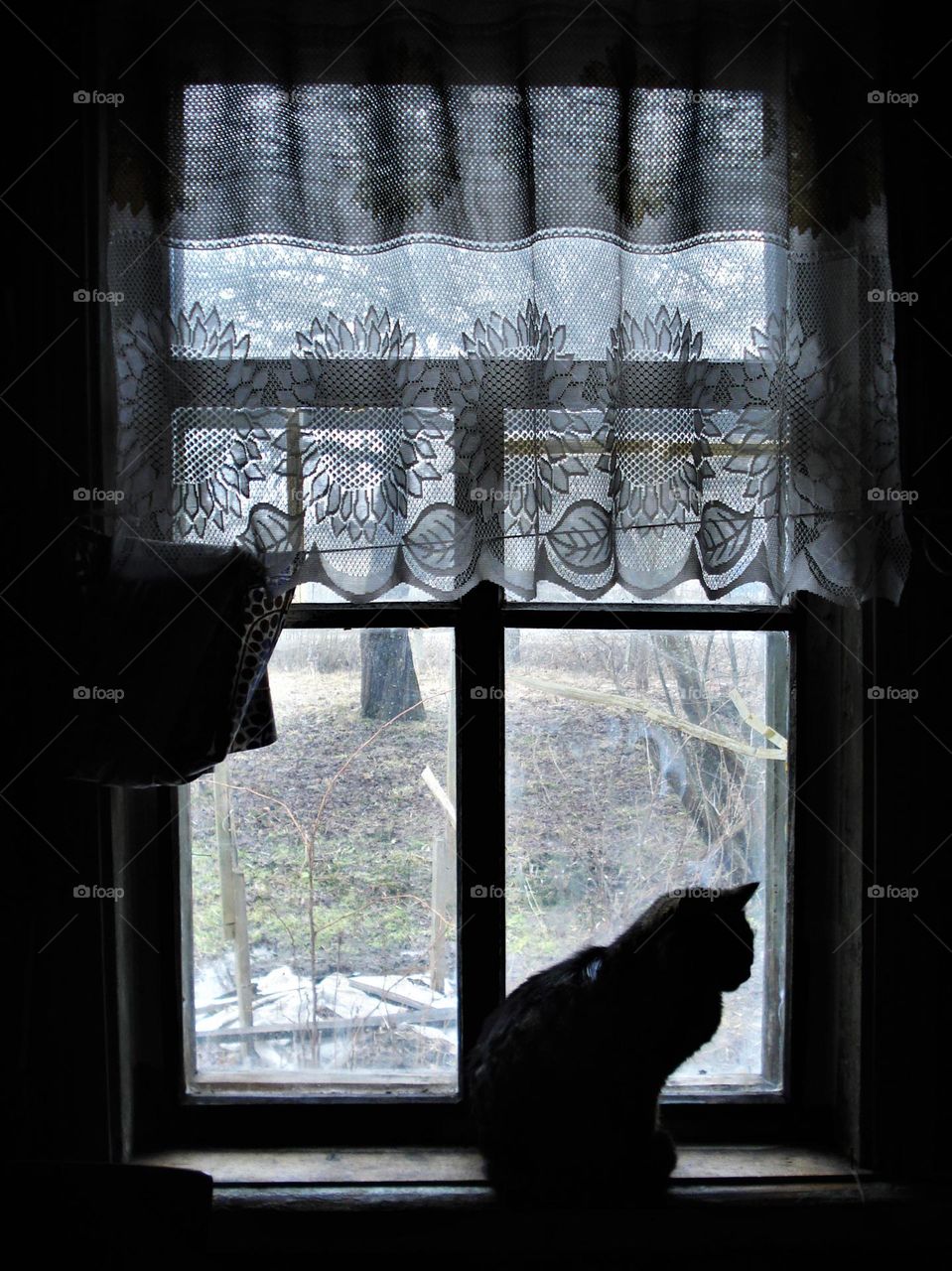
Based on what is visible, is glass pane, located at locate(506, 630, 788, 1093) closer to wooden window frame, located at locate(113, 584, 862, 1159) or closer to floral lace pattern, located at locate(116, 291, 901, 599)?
wooden window frame, located at locate(113, 584, 862, 1159)

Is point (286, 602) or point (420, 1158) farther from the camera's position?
point (420, 1158)

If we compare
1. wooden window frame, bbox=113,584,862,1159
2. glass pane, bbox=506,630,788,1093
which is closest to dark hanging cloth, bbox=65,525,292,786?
wooden window frame, bbox=113,584,862,1159

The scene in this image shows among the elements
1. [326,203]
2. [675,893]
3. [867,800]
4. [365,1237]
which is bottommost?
[365,1237]

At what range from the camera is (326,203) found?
1.06m

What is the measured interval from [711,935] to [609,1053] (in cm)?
19

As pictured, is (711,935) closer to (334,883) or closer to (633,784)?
(633,784)

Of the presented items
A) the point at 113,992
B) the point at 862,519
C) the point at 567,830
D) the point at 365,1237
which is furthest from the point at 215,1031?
the point at 862,519

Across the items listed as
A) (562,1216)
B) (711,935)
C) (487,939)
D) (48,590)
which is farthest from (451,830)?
(48,590)

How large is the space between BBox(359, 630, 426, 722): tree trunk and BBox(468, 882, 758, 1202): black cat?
42 cm

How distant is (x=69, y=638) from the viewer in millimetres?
1109

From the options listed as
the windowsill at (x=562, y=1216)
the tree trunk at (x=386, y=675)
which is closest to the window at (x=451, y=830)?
the tree trunk at (x=386, y=675)

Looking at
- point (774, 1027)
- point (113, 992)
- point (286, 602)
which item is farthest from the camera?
point (774, 1027)

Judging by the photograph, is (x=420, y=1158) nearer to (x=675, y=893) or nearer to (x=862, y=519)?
(x=675, y=893)

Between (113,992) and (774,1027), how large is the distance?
3.01ft
